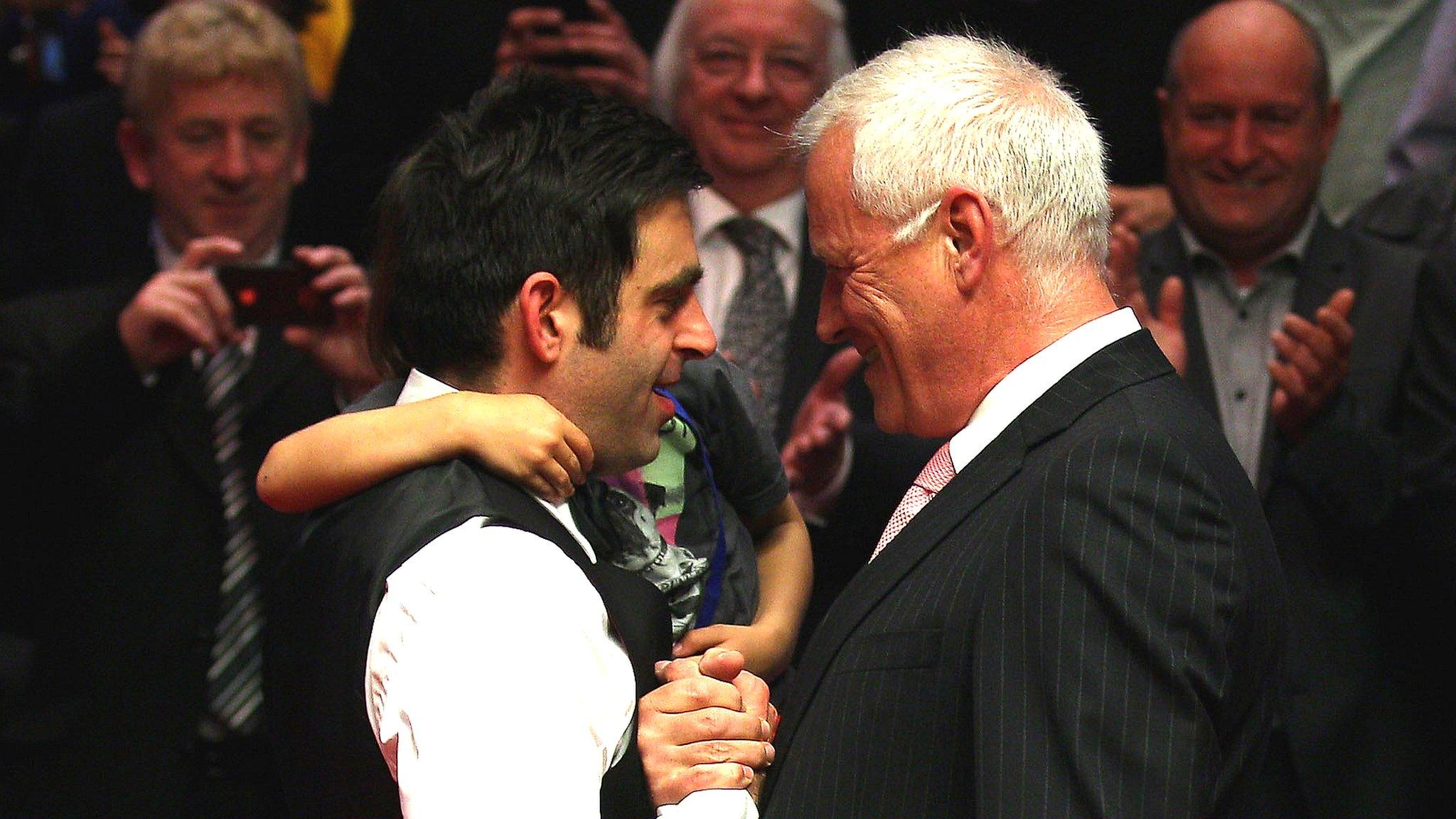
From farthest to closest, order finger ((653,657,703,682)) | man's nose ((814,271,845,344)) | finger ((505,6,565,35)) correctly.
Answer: finger ((505,6,565,35)) → man's nose ((814,271,845,344)) → finger ((653,657,703,682))

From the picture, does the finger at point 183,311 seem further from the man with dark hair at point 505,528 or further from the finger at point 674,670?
the finger at point 674,670

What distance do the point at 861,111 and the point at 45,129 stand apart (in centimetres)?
307

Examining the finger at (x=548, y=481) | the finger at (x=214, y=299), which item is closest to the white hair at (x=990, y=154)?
the finger at (x=548, y=481)

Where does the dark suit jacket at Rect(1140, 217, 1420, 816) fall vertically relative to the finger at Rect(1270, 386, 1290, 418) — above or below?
below

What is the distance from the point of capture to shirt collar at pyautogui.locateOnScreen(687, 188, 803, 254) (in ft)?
12.6

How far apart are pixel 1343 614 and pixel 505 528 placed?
206 centimetres

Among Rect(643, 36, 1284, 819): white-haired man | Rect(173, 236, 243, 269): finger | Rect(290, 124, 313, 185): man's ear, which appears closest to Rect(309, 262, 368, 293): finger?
Rect(173, 236, 243, 269): finger

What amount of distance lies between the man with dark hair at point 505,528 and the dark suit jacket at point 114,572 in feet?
4.67

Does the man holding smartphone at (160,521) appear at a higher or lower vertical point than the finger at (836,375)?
lower

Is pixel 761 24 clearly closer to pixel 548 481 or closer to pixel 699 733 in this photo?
pixel 548 481

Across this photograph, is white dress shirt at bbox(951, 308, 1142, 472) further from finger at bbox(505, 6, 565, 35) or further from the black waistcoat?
finger at bbox(505, 6, 565, 35)

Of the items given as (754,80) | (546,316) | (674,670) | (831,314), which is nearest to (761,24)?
(754,80)

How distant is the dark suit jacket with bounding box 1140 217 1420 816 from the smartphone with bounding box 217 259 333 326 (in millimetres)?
1952

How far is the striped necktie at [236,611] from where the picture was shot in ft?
11.5
